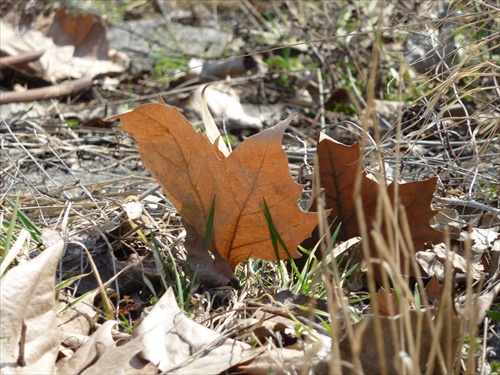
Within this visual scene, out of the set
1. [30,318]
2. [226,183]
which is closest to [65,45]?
[226,183]

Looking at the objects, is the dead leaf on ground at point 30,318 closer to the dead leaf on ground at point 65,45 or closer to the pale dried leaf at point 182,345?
the pale dried leaf at point 182,345

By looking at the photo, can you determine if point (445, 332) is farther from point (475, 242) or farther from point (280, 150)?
point (475, 242)

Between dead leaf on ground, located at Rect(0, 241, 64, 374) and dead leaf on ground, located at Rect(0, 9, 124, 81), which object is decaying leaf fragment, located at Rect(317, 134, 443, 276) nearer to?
dead leaf on ground, located at Rect(0, 241, 64, 374)

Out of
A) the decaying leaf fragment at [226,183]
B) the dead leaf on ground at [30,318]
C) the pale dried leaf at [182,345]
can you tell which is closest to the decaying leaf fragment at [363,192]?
the decaying leaf fragment at [226,183]

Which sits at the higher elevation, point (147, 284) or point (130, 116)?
point (130, 116)

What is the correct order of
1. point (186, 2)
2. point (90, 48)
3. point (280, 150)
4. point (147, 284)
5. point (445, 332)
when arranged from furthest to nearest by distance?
1. point (186, 2)
2. point (90, 48)
3. point (147, 284)
4. point (280, 150)
5. point (445, 332)

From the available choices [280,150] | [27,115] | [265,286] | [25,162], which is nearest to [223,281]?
[265,286]

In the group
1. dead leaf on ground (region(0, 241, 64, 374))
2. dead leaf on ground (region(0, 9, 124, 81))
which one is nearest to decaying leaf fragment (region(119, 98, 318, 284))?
dead leaf on ground (region(0, 241, 64, 374))

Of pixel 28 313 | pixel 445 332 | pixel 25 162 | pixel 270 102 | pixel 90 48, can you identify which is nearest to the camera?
pixel 445 332
